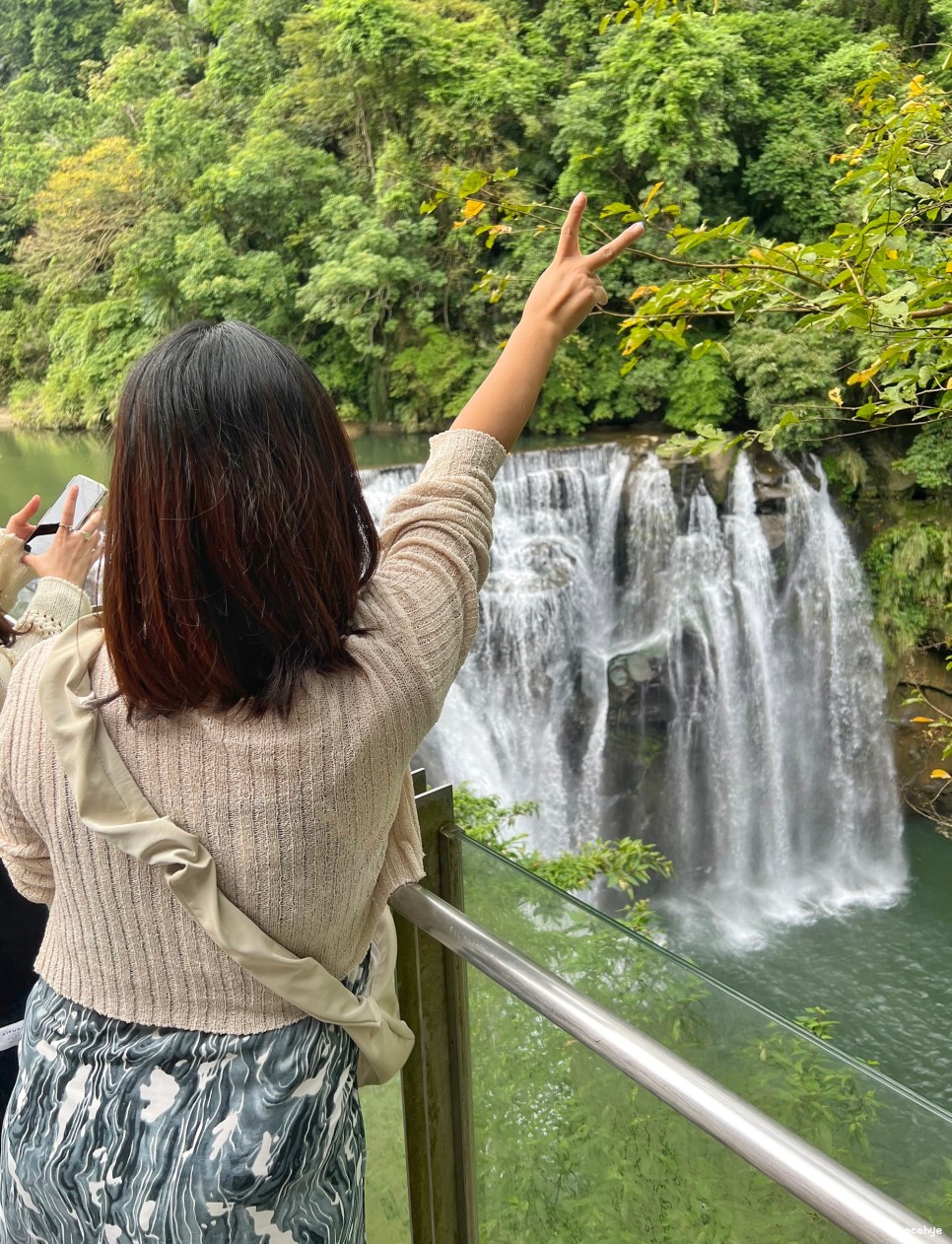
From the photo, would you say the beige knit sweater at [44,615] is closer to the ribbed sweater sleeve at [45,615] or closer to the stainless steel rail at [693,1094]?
the ribbed sweater sleeve at [45,615]

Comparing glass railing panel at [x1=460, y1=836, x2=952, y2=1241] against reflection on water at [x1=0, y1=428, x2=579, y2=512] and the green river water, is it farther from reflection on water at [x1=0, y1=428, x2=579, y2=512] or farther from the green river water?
reflection on water at [x1=0, y1=428, x2=579, y2=512]

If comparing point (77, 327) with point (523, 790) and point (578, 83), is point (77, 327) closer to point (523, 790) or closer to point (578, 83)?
point (578, 83)

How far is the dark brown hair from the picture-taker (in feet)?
2.12

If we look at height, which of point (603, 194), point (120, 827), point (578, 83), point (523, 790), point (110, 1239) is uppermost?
point (578, 83)

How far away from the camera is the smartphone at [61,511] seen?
3.94 ft

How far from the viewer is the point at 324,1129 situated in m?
0.79

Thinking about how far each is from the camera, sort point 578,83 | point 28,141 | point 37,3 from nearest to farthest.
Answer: point 578,83 → point 28,141 → point 37,3

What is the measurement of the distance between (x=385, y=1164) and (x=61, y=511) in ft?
3.03

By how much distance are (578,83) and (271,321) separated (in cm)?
417

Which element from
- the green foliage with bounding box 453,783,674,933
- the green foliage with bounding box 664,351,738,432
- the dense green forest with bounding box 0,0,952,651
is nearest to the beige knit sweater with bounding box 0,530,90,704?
the green foliage with bounding box 453,783,674,933

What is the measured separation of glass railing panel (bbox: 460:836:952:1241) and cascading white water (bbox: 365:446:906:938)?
252 inches

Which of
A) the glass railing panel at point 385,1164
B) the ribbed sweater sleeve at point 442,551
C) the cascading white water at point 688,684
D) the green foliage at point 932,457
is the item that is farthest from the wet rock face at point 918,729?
the ribbed sweater sleeve at point 442,551

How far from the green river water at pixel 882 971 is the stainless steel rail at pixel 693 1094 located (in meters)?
5.40

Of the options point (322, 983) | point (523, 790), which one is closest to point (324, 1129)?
point (322, 983)
